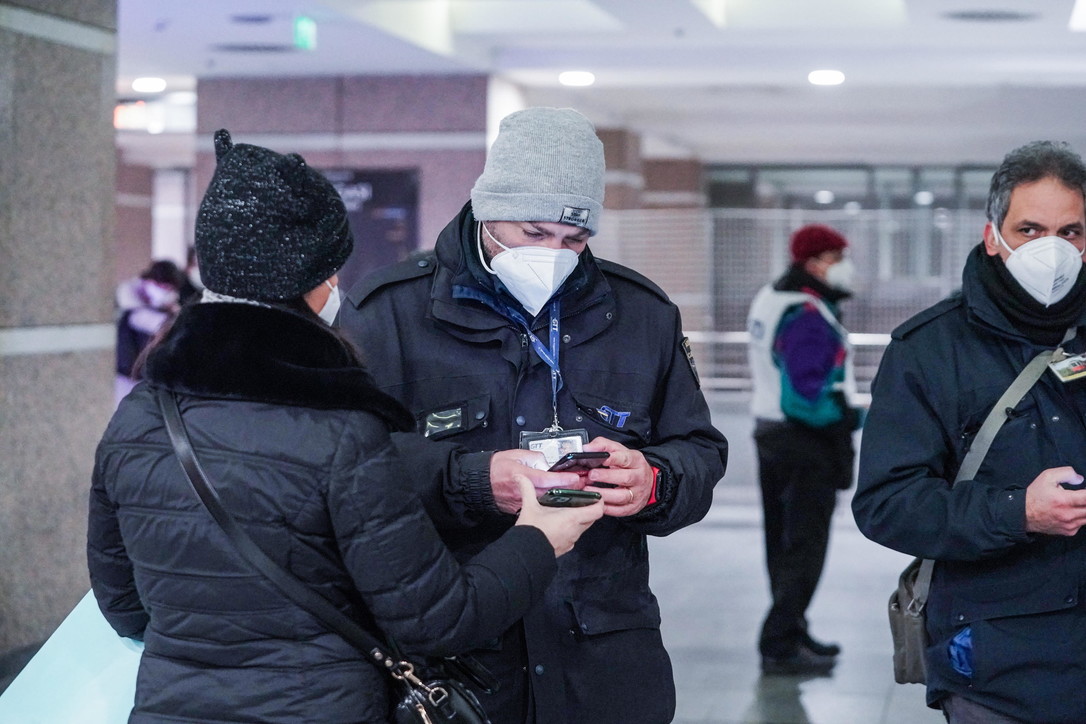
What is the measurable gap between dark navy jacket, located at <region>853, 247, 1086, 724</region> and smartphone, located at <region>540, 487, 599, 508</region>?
64 cm

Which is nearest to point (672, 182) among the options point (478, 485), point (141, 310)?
point (141, 310)

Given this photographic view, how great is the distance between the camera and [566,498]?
207cm

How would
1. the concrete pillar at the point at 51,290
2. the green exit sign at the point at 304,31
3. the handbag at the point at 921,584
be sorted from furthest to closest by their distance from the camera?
the green exit sign at the point at 304,31
the concrete pillar at the point at 51,290
the handbag at the point at 921,584

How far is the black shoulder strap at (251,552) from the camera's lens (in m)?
1.80

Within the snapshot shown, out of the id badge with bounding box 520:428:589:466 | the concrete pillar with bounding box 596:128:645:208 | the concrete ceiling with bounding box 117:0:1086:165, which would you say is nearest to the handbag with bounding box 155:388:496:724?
the id badge with bounding box 520:428:589:466

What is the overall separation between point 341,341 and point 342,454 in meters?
0.20

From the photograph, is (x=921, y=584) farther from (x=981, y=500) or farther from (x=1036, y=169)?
(x=1036, y=169)

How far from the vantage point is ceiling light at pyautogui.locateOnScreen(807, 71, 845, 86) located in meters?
10.8

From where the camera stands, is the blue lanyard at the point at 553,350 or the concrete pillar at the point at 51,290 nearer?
the blue lanyard at the point at 553,350

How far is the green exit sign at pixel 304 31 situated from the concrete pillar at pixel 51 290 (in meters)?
3.67

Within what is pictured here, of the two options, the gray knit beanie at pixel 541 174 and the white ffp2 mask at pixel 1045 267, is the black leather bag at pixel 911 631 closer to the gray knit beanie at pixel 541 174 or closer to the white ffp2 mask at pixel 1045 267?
the white ffp2 mask at pixel 1045 267

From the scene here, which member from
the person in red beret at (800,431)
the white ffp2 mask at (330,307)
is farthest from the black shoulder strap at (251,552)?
the person in red beret at (800,431)

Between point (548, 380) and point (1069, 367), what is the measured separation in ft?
2.98

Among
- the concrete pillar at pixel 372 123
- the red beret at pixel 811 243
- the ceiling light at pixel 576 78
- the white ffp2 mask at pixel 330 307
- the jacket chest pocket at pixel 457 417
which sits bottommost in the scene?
the jacket chest pocket at pixel 457 417
